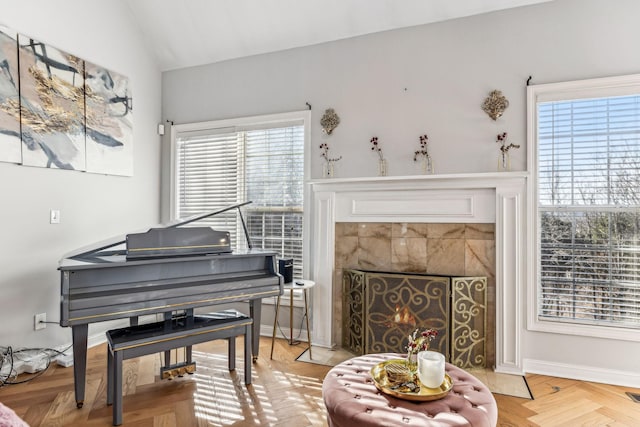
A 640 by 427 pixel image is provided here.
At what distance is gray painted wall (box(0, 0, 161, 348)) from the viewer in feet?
9.82

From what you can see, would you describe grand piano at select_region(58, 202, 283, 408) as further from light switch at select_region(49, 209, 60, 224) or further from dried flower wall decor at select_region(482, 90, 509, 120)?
dried flower wall decor at select_region(482, 90, 509, 120)

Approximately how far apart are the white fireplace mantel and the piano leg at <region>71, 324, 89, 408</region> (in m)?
1.89

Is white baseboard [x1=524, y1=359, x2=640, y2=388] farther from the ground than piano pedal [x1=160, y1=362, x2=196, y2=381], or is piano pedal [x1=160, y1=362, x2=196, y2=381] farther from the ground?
piano pedal [x1=160, y1=362, x2=196, y2=381]

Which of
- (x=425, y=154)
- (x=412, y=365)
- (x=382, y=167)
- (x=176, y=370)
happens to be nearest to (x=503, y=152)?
(x=425, y=154)

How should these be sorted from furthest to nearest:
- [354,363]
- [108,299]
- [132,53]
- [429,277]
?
[132,53]
[429,277]
[108,299]
[354,363]

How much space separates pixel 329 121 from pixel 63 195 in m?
2.51

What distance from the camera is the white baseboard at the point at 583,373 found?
2.81m

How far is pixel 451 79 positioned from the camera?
10.8 ft

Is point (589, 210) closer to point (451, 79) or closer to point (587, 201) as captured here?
point (587, 201)

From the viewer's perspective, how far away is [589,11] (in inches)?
116

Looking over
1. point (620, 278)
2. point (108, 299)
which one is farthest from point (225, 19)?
point (620, 278)

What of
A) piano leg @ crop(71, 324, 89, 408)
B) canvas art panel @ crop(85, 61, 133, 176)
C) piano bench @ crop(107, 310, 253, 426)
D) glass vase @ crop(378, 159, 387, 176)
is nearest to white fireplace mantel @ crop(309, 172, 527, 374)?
glass vase @ crop(378, 159, 387, 176)

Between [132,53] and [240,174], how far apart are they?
1.75m

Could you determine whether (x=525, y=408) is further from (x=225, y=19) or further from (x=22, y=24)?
(x=22, y=24)
